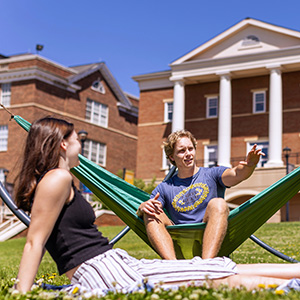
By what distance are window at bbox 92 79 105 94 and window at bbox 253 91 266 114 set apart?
12.7 meters

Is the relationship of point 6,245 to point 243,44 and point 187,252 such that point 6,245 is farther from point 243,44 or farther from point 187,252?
point 243,44

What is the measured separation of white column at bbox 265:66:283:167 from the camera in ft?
107

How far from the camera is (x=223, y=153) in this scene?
112 ft

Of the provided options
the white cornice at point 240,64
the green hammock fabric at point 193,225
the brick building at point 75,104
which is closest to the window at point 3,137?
the brick building at point 75,104

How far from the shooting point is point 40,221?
134 inches

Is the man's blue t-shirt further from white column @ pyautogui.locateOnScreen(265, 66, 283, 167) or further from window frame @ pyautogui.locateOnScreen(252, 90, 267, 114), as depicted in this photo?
window frame @ pyautogui.locateOnScreen(252, 90, 267, 114)

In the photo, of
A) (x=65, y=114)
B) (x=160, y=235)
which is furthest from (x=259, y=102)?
(x=160, y=235)

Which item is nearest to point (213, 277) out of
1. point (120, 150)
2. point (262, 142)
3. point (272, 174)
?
point (272, 174)

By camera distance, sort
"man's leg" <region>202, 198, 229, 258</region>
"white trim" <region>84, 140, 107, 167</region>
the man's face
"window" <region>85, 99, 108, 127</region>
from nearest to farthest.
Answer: "man's leg" <region>202, 198, 229, 258</region> → the man's face → "white trim" <region>84, 140, 107, 167</region> → "window" <region>85, 99, 108, 127</region>

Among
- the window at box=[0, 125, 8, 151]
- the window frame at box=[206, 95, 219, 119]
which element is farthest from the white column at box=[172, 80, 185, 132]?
the window at box=[0, 125, 8, 151]

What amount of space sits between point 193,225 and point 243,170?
752 mm

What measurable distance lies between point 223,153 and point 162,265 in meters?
30.8

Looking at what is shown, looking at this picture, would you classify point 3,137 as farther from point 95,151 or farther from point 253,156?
point 253,156

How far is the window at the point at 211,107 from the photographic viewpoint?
3650 cm
